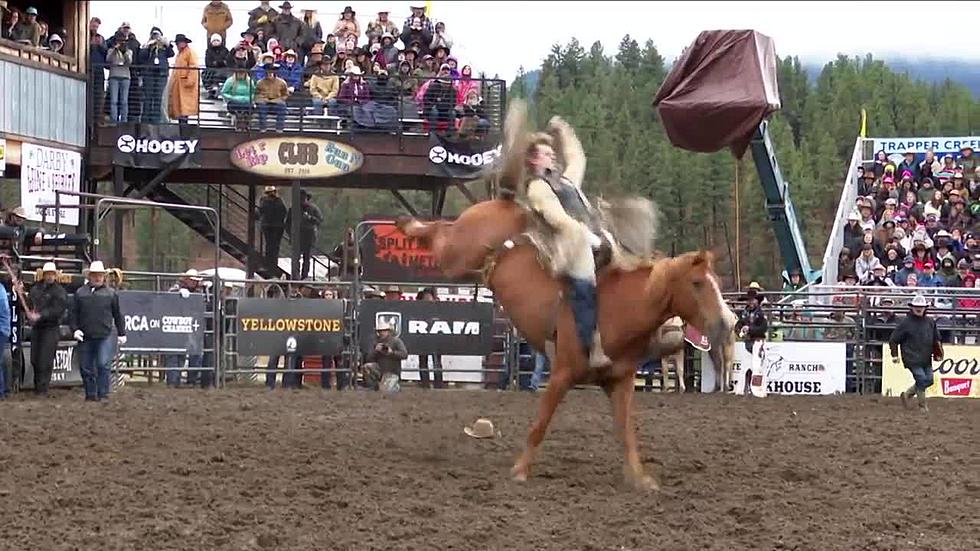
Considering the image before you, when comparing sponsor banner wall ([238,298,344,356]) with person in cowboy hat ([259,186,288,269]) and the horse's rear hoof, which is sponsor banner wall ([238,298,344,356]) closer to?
person in cowboy hat ([259,186,288,269])

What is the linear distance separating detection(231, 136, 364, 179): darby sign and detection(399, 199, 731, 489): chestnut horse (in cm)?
1398

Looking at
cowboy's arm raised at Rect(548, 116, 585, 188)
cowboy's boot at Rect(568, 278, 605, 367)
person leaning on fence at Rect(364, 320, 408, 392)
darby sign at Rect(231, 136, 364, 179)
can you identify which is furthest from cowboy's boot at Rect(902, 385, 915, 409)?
darby sign at Rect(231, 136, 364, 179)

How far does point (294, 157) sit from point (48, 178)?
387cm

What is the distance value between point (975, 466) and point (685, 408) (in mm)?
5230

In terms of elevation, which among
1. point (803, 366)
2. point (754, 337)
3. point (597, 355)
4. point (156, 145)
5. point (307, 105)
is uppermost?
point (307, 105)

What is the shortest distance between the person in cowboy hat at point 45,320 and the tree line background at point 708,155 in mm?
20302

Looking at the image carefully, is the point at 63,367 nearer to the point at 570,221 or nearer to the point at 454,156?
the point at 454,156

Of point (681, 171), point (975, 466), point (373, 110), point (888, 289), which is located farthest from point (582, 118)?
point (975, 466)

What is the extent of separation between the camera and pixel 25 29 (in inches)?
869

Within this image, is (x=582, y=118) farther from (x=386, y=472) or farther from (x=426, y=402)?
(x=386, y=472)

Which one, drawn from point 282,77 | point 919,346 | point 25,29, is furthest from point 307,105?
point 919,346

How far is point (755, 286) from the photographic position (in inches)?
771

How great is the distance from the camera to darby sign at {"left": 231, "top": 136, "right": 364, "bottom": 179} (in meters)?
23.5

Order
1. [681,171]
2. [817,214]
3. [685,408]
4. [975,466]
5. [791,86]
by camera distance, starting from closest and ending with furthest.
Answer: [975,466]
[685,408]
[681,171]
[817,214]
[791,86]
